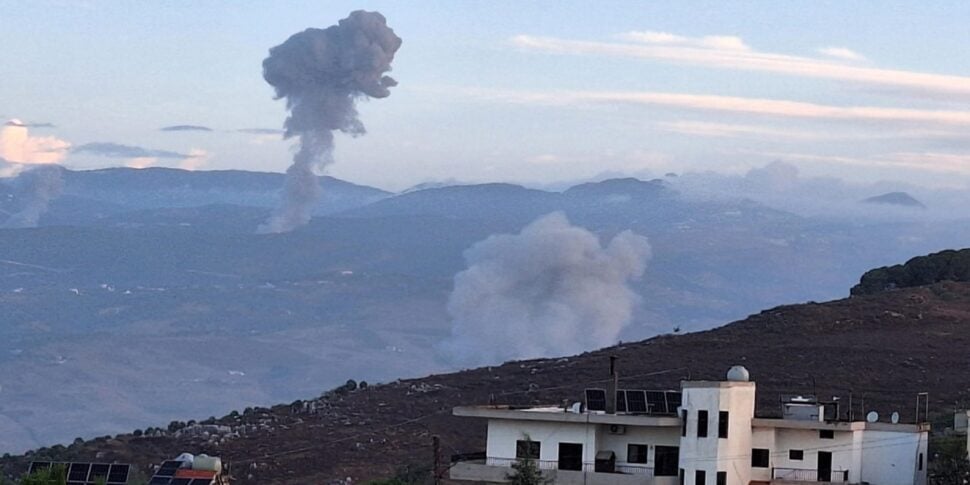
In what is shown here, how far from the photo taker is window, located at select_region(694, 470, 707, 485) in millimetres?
50562

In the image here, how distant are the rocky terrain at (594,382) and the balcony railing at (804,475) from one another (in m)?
22.2

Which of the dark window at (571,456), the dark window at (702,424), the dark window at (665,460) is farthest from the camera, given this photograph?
the dark window at (571,456)

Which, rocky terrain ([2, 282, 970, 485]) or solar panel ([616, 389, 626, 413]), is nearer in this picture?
solar panel ([616, 389, 626, 413])

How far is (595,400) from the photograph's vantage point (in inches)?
2126

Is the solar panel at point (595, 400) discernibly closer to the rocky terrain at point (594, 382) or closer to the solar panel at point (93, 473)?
the solar panel at point (93, 473)

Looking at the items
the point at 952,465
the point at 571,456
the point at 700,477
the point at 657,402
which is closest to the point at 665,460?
the point at 700,477

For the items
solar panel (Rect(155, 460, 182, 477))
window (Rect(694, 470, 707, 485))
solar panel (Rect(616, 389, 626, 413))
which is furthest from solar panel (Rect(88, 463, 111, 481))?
window (Rect(694, 470, 707, 485))

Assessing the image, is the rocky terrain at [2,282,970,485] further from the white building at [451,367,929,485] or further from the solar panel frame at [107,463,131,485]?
the white building at [451,367,929,485]

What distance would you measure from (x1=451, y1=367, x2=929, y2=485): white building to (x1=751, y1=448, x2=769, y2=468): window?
0.02 metres

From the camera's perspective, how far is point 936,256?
120 m

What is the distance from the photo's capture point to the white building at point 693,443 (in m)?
50.9

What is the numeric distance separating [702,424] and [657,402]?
277cm

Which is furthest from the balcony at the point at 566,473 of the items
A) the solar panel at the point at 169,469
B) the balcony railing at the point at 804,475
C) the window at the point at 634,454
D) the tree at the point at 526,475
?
the solar panel at the point at 169,469

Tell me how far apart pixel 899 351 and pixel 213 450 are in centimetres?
2873
